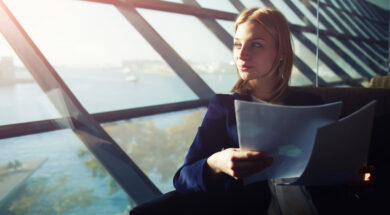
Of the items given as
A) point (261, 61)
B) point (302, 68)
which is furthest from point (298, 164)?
point (302, 68)

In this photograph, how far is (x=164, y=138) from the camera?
103 inches

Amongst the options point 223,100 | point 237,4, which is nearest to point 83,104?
point 223,100

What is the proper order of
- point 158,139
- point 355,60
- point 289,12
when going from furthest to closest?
point 355,60
point 289,12
point 158,139

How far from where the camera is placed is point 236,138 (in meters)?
0.96

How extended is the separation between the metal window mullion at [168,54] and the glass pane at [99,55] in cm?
4

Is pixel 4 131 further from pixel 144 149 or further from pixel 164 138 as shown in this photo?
pixel 164 138

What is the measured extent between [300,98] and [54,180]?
66.8 inches

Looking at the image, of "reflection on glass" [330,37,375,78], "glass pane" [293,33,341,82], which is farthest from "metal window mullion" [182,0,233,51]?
"reflection on glass" [330,37,375,78]

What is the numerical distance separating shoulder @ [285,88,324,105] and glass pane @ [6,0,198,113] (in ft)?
3.85

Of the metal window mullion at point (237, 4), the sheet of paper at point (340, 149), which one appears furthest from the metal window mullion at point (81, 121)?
the metal window mullion at point (237, 4)

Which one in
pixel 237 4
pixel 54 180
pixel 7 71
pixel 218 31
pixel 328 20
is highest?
pixel 328 20

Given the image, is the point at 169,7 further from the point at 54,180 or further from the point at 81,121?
the point at 54,180

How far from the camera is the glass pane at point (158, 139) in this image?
203 centimetres

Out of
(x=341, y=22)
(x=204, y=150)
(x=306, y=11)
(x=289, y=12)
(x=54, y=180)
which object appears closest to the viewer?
(x=204, y=150)
